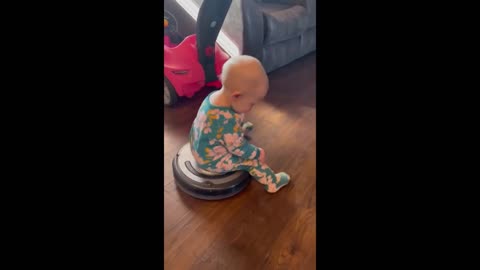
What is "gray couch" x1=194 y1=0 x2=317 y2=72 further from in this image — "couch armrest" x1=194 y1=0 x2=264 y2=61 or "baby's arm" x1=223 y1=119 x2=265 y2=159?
"baby's arm" x1=223 y1=119 x2=265 y2=159

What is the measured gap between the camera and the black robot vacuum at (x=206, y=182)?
108cm

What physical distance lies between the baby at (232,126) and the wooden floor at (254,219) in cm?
9

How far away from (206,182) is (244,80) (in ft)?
1.36

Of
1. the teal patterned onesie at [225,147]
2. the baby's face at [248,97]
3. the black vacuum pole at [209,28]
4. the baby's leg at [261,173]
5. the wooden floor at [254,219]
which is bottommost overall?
the wooden floor at [254,219]

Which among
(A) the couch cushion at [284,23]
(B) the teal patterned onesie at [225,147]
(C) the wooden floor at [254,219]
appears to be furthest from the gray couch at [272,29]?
(B) the teal patterned onesie at [225,147]

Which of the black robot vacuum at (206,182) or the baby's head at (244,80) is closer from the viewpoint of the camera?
the baby's head at (244,80)

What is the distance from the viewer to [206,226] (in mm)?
994

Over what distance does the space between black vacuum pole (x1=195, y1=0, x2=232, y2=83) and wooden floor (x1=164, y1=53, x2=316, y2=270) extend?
1.15 feet

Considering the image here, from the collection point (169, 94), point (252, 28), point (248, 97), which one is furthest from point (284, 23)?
point (248, 97)

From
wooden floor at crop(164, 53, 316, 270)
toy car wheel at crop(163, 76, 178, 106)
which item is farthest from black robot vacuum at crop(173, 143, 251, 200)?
toy car wheel at crop(163, 76, 178, 106)

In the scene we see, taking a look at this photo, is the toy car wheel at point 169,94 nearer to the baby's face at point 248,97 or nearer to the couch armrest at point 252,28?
the couch armrest at point 252,28

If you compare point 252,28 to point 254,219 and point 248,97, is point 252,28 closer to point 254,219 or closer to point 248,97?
point 248,97
